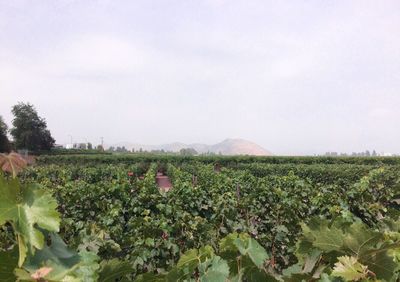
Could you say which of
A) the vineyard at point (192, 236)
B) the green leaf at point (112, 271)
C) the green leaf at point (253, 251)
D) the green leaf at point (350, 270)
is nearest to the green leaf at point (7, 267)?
the vineyard at point (192, 236)

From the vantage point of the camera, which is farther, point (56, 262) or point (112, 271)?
point (112, 271)

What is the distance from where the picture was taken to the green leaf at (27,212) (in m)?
0.80

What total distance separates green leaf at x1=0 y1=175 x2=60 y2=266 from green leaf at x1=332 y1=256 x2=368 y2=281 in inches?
31.0

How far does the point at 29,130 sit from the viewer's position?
8488 cm

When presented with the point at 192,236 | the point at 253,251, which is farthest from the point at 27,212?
the point at 192,236

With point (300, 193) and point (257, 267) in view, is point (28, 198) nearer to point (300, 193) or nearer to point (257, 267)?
point (257, 267)

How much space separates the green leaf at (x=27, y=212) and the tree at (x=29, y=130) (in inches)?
3441

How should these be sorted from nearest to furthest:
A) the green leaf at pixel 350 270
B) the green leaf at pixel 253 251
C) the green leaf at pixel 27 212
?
the green leaf at pixel 27 212
the green leaf at pixel 350 270
the green leaf at pixel 253 251

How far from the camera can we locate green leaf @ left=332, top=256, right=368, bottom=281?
3.77 ft

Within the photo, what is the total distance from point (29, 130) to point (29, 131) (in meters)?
1.24

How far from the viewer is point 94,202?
7.79 metres

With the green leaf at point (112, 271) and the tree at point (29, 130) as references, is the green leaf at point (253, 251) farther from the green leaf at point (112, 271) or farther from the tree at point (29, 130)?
the tree at point (29, 130)

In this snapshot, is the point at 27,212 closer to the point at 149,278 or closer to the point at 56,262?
the point at 56,262

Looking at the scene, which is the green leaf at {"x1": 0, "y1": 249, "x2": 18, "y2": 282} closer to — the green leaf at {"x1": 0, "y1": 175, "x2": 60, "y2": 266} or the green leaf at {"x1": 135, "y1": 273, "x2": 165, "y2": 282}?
the green leaf at {"x1": 0, "y1": 175, "x2": 60, "y2": 266}
